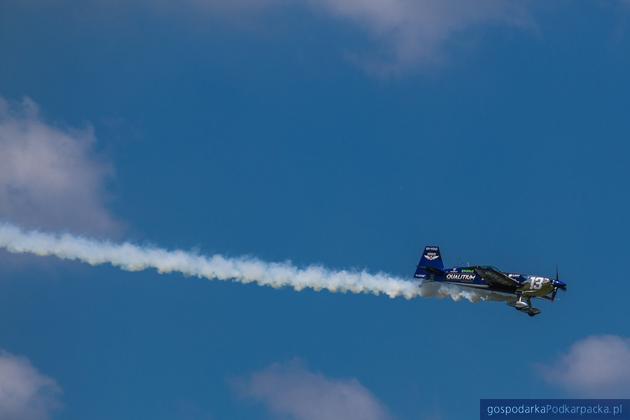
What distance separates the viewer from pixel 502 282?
98125 millimetres

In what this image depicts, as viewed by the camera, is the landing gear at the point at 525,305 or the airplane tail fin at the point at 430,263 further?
the airplane tail fin at the point at 430,263

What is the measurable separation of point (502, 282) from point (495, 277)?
75 cm

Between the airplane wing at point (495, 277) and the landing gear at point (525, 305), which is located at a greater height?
the airplane wing at point (495, 277)

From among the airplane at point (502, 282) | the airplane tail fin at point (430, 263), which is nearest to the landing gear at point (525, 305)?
the airplane at point (502, 282)

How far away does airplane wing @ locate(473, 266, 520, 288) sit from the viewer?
97.5 metres

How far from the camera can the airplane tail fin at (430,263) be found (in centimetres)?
10030

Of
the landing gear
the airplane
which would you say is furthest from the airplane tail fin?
the landing gear

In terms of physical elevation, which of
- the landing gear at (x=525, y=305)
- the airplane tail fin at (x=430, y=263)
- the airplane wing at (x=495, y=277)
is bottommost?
the landing gear at (x=525, y=305)

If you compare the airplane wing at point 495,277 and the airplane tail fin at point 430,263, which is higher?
the airplane tail fin at point 430,263

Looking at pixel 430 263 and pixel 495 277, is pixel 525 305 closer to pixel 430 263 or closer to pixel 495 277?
pixel 495 277

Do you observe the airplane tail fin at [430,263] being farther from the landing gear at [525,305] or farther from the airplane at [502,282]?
the landing gear at [525,305]

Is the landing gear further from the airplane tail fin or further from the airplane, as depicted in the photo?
the airplane tail fin

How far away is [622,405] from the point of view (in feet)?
285

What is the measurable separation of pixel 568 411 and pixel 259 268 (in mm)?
24337
